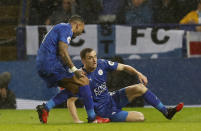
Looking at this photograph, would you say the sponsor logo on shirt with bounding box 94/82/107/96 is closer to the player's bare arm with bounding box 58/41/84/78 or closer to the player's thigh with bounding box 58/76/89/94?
the player's thigh with bounding box 58/76/89/94

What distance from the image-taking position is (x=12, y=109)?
10.6 meters

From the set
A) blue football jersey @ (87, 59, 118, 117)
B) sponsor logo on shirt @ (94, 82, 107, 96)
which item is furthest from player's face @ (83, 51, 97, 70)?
sponsor logo on shirt @ (94, 82, 107, 96)

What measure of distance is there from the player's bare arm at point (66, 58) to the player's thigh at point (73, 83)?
0.47 ft

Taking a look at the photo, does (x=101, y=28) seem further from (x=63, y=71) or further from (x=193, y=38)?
(x=63, y=71)

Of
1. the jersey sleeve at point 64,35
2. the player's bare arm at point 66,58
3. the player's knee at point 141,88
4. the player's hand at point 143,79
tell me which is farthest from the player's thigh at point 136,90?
the jersey sleeve at point 64,35

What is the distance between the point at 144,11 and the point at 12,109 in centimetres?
323

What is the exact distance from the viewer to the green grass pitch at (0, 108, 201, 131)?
19.6ft

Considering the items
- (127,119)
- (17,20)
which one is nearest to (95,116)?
(127,119)

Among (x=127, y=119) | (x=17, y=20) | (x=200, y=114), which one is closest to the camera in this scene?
(x=127, y=119)

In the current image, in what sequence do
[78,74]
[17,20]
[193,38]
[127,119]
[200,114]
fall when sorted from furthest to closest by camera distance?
[17,20], [193,38], [200,114], [127,119], [78,74]

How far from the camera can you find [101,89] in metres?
7.02

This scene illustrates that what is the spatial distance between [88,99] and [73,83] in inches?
12.3

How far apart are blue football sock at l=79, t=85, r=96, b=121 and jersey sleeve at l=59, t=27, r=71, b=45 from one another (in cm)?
59

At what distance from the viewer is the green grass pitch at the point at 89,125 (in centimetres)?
597
